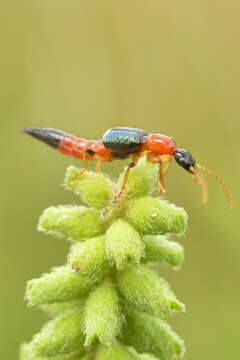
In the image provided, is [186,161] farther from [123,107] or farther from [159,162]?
[123,107]

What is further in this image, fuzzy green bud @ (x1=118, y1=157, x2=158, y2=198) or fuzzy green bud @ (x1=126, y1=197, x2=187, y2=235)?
fuzzy green bud @ (x1=118, y1=157, x2=158, y2=198)

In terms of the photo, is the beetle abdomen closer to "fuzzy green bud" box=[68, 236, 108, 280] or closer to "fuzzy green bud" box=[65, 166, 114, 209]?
"fuzzy green bud" box=[65, 166, 114, 209]

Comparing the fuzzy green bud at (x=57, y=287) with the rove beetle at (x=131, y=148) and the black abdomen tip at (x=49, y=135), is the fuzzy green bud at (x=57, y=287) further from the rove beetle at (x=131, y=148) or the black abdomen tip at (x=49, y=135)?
the black abdomen tip at (x=49, y=135)

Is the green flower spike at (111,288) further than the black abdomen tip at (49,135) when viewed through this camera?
No

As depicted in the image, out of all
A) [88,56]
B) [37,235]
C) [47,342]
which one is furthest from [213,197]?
[47,342]

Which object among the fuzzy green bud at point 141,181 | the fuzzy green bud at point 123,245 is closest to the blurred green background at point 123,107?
the fuzzy green bud at point 141,181

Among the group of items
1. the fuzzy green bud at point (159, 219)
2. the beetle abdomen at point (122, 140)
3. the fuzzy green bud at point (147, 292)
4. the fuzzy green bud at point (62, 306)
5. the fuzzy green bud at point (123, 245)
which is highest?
the beetle abdomen at point (122, 140)

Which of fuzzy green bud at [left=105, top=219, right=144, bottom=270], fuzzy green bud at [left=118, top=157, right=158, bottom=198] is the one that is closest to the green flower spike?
fuzzy green bud at [left=105, top=219, right=144, bottom=270]
